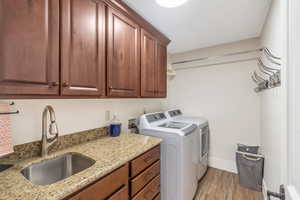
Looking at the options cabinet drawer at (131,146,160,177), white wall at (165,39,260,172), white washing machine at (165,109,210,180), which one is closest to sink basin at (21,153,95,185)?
cabinet drawer at (131,146,160,177)

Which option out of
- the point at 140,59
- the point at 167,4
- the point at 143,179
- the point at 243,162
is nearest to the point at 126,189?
the point at 143,179

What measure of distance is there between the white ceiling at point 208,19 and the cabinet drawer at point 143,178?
5.55 feet

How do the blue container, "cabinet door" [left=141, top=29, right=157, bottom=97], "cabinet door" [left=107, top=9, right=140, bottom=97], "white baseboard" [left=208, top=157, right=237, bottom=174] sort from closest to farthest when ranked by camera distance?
"cabinet door" [left=107, top=9, right=140, bottom=97]
the blue container
"cabinet door" [left=141, top=29, right=157, bottom=97]
"white baseboard" [left=208, top=157, right=237, bottom=174]

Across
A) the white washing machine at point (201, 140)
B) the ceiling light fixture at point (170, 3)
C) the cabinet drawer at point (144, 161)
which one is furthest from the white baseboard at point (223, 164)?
the ceiling light fixture at point (170, 3)

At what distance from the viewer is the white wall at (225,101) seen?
2.40 m

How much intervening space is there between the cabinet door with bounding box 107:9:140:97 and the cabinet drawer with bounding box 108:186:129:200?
79cm

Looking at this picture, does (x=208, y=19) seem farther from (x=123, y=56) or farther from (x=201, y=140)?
(x=201, y=140)

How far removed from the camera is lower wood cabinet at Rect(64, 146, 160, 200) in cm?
81

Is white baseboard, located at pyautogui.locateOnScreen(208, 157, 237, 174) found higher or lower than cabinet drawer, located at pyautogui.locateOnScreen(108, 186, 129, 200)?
lower

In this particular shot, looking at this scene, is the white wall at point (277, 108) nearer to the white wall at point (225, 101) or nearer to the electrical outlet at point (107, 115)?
the white wall at point (225, 101)

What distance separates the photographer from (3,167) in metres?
0.87

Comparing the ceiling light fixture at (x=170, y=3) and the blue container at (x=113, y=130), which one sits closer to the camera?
the ceiling light fixture at (x=170, y=3)

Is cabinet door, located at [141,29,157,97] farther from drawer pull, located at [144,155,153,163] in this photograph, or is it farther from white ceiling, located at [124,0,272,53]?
drawer pull, located at [144,155,153,163]

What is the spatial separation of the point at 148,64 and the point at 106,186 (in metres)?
1.46
